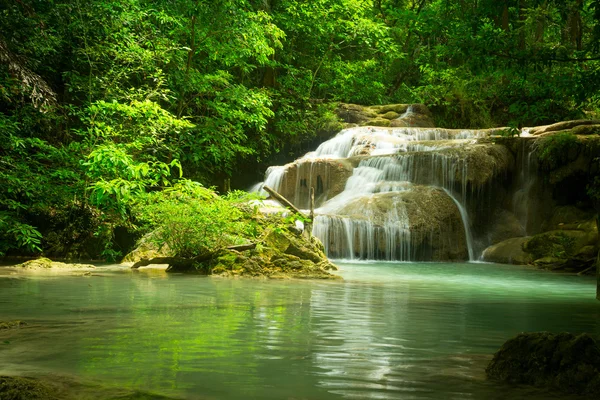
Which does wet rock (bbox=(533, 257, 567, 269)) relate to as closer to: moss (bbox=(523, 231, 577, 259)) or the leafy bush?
moss (bbox=(523, 231, 577, 259))

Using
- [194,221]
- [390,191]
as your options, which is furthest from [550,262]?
[194,221]

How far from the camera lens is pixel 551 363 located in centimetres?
378

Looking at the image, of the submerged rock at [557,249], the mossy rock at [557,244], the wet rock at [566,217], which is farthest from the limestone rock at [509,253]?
the wet rock at [566,217]

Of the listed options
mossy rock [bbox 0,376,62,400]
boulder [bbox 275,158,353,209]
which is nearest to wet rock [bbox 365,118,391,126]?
boulder [bbox 275,158,353,209]

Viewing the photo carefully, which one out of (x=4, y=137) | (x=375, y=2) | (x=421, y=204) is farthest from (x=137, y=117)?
(x=375, y=2)

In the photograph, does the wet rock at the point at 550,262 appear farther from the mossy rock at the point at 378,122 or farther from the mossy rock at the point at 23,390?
the mossy rock at the point at 23,390

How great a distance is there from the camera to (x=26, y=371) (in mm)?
3678

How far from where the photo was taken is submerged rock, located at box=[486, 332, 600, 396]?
360cm

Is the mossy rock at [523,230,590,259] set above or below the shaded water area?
above

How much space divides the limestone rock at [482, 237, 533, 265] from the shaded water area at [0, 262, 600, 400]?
23.2 ft

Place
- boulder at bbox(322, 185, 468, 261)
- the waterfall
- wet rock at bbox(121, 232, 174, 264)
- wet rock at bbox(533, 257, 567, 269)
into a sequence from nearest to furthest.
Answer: wet rock at bbox(121, 232, 174, 264) → wet rock at bbox(533, 257, 567, 269) → boulder at bbox(322, 185, 468, 261) → the waterfall

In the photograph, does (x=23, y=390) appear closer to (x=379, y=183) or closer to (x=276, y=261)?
(x=276, y=261)

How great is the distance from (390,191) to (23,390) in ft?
57.8

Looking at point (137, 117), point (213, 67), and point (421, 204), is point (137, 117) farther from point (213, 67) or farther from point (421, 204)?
point (421, 204)
